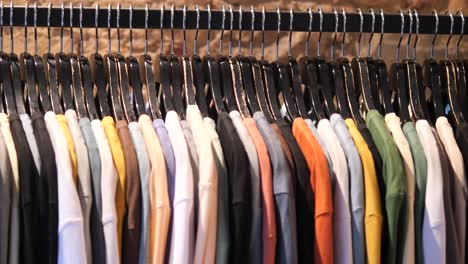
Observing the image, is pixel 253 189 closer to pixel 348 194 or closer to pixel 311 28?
pixel 348 194

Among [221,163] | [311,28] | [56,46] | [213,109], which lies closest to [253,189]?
[221,163]

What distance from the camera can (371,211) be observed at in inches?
45.7

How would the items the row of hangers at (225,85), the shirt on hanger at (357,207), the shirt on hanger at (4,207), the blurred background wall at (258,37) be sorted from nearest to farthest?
the shirt on hanger at (4,207), the shirt on hanger at (357,207), the row of hangers at (225,85), the blurred background wall at (258,37)

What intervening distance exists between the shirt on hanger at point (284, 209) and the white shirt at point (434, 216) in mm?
191

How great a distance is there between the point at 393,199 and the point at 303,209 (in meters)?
0.12

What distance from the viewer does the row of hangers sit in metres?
1.26

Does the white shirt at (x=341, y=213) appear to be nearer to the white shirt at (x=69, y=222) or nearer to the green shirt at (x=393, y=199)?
the green shirt at (x=393, y=199)

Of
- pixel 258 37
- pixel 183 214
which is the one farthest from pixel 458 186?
pixel 258 37

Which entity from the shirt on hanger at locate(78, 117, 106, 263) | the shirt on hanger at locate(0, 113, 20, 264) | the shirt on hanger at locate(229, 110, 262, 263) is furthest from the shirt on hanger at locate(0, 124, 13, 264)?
the shirt on hanger at locate(229, 110, 262, 263)

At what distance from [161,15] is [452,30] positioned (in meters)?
0.47

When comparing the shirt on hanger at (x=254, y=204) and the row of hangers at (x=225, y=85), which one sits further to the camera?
the row of hangers at (x=225, y=85)

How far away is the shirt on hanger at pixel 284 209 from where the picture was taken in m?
1.12

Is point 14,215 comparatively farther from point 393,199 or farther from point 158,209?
point 393,199

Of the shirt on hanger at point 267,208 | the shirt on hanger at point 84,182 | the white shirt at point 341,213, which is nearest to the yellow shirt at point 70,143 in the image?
the shirt on hanger at point 84,182
